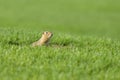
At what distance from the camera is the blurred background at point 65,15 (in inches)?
1172

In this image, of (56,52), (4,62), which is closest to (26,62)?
(4,62)

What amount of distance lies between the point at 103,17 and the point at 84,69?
82.5 feet

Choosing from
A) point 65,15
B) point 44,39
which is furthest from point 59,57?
point 65,15

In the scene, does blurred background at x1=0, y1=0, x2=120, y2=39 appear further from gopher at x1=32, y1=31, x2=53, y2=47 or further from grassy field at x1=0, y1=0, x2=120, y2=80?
gopher at x1=32, y1=31, x2=53, y2=47

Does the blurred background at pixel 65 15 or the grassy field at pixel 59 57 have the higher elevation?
the grassy field at pixel 59 57

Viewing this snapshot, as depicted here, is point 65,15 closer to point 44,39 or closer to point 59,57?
point 44,39

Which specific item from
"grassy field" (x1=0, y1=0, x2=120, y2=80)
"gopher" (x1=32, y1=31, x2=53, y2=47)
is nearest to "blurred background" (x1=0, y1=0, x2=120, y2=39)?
"grassy field" (x1=0, y1=0, x2=120, y2=80)

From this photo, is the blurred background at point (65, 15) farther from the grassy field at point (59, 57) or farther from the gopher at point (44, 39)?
the gopher at point (44, 39)

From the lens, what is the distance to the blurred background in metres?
29.8

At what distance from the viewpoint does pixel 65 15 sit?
34.9 metres

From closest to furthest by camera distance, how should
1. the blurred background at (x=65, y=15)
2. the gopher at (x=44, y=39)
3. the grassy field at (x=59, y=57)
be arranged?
1. the grassy field at (x=59, y=57)
2. the gopher at (x=44, y=39)
3. the blurred background at (x=65, y=15)

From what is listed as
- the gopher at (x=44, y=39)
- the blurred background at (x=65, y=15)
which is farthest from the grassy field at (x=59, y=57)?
the blurred background at (x=65, y=15)

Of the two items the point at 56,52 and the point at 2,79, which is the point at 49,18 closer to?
the point at 56,52

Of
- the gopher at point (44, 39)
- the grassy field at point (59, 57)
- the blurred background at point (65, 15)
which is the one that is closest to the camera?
the grassy field at point (59, 57)
